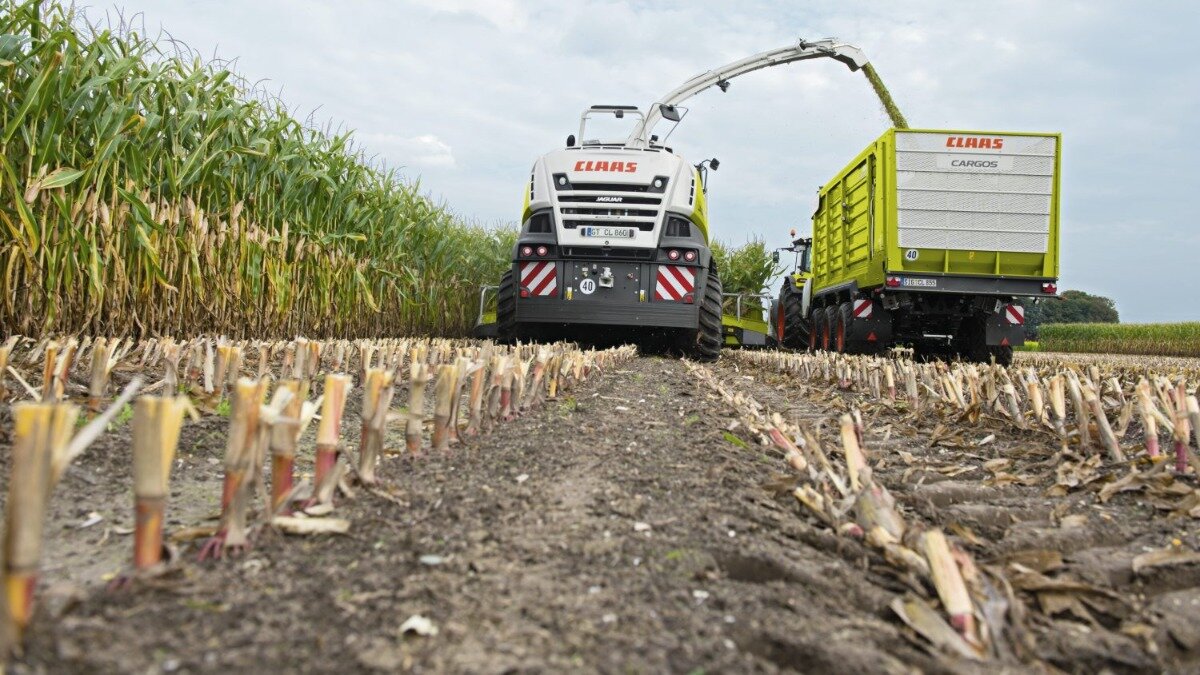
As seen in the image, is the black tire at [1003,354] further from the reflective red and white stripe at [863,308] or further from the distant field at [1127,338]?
the distant field at [1127,338]

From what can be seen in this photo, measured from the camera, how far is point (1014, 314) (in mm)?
9445

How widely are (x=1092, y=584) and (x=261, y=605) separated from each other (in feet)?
5.23

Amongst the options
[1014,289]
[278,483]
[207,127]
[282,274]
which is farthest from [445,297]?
[278,483]

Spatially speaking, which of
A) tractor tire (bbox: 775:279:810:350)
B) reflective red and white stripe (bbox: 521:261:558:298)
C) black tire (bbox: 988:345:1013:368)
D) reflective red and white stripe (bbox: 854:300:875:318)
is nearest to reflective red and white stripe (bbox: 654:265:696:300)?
reflective red and white stripe (bbox: 521:261:558:298)

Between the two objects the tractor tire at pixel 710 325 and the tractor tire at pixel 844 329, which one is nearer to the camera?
the tractor tire at pixel 710 325

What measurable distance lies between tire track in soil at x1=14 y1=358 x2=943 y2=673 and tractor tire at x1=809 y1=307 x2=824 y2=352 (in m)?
10.9

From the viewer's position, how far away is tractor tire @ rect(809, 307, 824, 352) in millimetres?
12680

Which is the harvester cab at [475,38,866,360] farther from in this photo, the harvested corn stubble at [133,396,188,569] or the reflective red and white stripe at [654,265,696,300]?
the harvested corn stubble at [133,396,188,569]

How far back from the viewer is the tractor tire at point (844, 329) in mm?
10201

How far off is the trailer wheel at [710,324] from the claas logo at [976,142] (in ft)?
9.77

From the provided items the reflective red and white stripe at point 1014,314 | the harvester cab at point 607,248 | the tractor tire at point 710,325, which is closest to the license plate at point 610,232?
the harvester cab at point 607,248

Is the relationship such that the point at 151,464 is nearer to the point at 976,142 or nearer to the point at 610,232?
the point at 610,232

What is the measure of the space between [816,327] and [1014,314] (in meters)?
3.81

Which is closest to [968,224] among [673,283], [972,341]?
[972,341]
